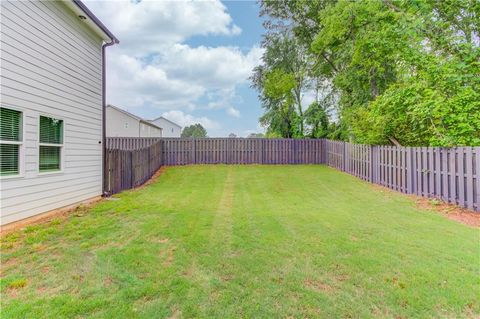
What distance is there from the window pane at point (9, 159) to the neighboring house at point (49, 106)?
2 centimetres

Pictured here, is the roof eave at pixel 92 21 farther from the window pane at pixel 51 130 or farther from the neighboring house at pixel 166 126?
the neighboring house at pixel 166 126

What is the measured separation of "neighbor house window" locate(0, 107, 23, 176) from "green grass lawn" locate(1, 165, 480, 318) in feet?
3.78

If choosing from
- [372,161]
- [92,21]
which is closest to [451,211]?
[372,161]

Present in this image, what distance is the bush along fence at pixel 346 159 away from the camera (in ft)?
20.2

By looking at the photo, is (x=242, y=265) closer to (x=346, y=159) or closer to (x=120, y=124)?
(x=346, y=159)

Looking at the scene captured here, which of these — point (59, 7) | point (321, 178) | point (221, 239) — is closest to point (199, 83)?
point (321, 178)

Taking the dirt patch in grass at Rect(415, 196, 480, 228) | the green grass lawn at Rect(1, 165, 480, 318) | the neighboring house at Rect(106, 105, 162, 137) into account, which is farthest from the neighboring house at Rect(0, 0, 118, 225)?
the neighboring house at Rect(106, 105, 162, 137)

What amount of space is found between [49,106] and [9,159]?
4.84 ft

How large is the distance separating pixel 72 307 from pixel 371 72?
16.0 m

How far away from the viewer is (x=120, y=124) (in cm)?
2772

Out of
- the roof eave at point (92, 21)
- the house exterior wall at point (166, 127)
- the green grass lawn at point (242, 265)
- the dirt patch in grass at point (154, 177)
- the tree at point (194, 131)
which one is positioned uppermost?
the tree at point (194, 131)

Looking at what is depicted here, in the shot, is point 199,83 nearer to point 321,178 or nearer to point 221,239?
point 321,178

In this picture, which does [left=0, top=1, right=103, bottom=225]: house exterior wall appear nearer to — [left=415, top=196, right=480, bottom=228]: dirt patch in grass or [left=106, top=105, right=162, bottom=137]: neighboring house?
[left=415, top=196, right=480, bottom=228]: dirt patch in grass

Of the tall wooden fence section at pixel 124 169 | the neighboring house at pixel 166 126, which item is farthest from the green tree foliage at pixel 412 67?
the neighboring house at pixel 166 126
